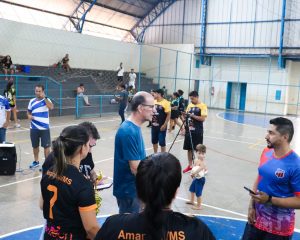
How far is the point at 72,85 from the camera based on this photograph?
883 inches

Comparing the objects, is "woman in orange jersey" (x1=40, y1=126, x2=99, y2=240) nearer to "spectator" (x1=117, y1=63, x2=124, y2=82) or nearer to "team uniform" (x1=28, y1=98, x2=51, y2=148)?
"team uniform" (x1=28, y1=98, x2=51, y2=148)

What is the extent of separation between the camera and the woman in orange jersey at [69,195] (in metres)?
2.43

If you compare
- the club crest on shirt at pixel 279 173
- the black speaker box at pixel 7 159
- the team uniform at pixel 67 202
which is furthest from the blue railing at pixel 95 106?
the team uniform at pixel 67 202

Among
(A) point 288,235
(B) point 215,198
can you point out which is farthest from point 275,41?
(A) point 288,235

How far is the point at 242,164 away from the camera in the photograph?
1016 centimetres

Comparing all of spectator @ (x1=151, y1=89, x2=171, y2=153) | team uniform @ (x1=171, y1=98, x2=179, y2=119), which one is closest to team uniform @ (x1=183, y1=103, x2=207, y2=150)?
spectator @ (x1=151, y1=89, x2=171, y2=153)

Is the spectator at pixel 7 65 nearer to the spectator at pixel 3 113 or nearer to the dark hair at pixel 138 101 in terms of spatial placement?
the spectator at pixel 3 113

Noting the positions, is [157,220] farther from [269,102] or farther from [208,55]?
[208,55]

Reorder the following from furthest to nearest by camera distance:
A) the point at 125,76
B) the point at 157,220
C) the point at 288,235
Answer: the point at 125,76, the point at 288,235, the point at 157,220

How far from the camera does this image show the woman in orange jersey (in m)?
2.43

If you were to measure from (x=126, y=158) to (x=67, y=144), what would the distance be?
1027 millimetres

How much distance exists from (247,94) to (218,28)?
20.0 ft

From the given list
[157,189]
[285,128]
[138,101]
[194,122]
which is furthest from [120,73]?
[157,189]

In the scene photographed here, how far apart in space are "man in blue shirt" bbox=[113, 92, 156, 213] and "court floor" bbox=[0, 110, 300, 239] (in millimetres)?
2381
